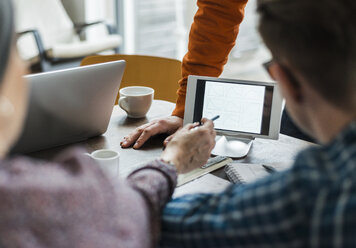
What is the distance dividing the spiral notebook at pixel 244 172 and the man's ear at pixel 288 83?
399mm

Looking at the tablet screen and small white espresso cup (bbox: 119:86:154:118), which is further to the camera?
small white espresso cup (bbox: 119:86:154:118)

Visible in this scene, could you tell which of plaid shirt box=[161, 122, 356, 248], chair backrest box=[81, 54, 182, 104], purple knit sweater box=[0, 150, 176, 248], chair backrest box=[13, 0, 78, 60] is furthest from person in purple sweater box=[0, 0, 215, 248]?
chair backrest box=[13, 0, 78, 60]

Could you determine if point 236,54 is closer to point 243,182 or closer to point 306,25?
point 243,182

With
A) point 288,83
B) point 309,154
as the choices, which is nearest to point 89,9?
point 288,83

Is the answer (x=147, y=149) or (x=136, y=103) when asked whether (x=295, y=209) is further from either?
(x=136, y=103)

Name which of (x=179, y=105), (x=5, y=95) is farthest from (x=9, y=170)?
(x=179, y=105)

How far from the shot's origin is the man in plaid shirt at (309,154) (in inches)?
22.4

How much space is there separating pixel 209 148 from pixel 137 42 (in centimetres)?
335

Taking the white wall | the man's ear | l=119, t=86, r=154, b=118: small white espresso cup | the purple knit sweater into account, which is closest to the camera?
the purple knit sweater

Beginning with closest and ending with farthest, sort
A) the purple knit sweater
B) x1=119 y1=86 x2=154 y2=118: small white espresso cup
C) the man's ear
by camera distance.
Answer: the purple knit sweater < the man's ear < x1=119 y1=86 x2=154 y2=118: small white espresso cup

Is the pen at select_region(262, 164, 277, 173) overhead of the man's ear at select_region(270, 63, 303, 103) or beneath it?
beneath

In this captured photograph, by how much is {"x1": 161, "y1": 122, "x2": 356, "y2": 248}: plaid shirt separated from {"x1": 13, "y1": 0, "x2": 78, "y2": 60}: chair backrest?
3.40 m

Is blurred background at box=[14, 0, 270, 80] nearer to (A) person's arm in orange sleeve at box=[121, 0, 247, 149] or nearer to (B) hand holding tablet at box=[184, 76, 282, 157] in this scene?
(A) person's arm in orange sleeve at box=[121, 0, 247, 149]

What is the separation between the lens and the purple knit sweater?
21.3 inches
